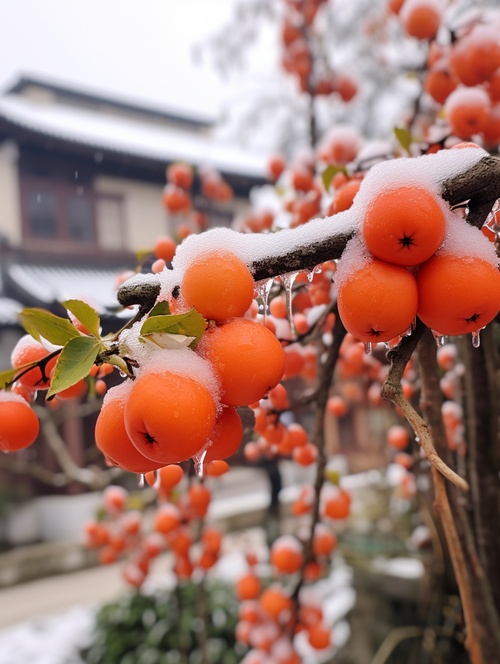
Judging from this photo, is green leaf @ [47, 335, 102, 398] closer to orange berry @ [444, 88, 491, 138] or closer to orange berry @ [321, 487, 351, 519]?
orange berry @ [444, 88, 491, 138]

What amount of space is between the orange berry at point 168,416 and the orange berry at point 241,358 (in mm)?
26

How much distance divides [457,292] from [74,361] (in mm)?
321

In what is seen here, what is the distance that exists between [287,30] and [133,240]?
6.85 m

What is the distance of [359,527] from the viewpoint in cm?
423

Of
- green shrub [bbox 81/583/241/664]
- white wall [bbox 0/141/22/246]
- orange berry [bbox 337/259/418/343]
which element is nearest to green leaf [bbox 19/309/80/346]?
orange berry [bbox 337/259/418/343]

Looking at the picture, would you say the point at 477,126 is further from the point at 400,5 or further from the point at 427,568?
the point at 427,568

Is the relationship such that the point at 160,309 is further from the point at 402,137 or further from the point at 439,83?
the point at 439,83

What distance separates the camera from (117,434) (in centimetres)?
50

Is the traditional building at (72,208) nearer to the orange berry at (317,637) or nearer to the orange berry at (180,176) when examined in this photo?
the orange berry at (180,176)

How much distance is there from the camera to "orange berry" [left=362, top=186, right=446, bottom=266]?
461 millimetres

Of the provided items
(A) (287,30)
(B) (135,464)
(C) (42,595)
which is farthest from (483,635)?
(C) (42,595)

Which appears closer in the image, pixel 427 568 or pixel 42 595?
pixel 427 568

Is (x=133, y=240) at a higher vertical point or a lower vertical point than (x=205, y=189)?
lower

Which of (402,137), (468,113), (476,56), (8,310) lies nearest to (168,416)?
(402,137)
